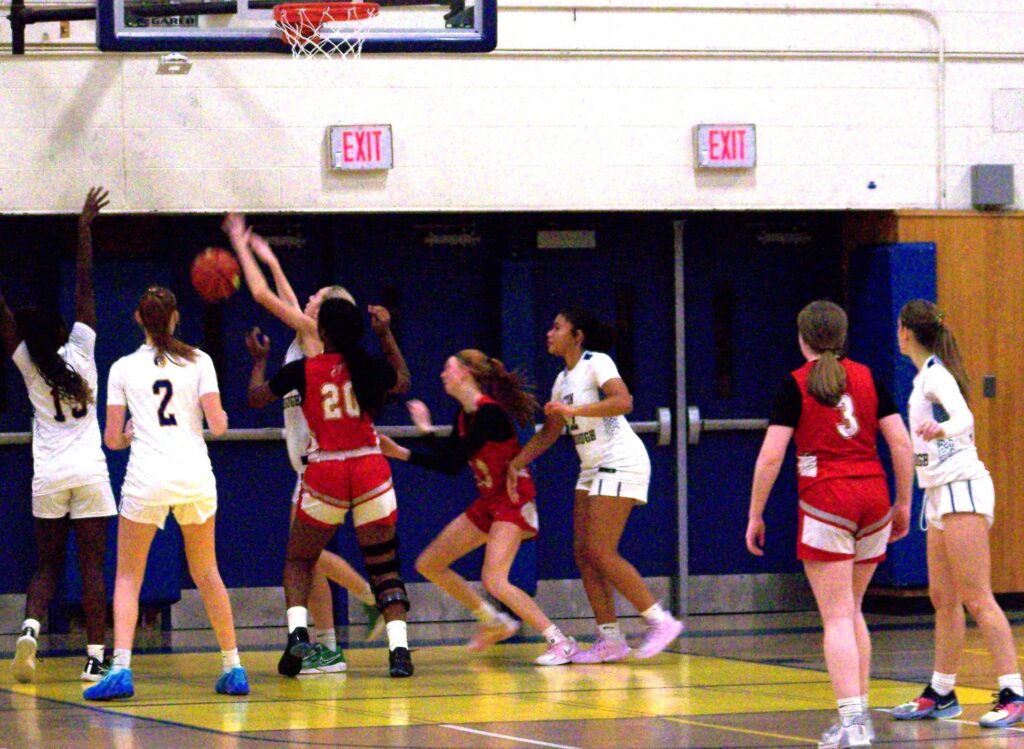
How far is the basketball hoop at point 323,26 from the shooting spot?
10.5 metres

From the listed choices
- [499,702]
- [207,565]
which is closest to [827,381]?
[499,702]

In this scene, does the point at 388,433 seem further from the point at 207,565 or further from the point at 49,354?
the point at 207,565

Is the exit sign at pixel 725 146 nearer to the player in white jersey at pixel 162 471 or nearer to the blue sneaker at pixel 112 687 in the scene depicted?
the player in white jersey at pixel 162 471

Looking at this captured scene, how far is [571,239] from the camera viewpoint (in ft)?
41.0

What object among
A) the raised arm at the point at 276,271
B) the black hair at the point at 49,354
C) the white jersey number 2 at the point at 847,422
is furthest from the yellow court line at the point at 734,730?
the black hair at the point at 49,354

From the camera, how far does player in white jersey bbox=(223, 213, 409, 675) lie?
936 centimetres

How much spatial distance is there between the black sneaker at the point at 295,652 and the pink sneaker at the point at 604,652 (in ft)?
5.16

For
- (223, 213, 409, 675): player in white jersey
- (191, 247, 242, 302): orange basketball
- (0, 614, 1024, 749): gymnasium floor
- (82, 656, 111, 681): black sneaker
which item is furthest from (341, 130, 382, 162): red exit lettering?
(82, 656, 111, 681): black sneaker

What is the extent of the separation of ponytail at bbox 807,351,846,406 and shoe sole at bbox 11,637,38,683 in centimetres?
432

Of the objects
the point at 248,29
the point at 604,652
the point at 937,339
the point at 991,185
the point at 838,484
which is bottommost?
the point at 604,652

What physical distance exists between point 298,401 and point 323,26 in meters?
2.36

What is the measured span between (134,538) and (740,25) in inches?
228

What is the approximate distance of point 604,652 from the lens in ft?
32.8

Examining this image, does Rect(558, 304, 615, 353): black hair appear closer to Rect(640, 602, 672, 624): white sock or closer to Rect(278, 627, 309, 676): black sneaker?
Rect(640, 602, 672, 624): white sock
